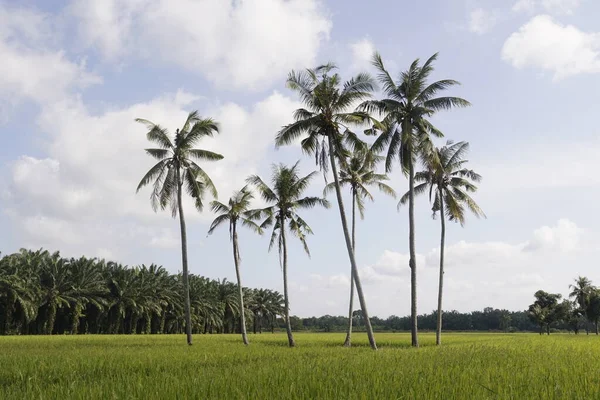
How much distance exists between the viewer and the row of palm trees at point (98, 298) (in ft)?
163

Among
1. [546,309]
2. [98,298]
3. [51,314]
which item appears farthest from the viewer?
[546,309]

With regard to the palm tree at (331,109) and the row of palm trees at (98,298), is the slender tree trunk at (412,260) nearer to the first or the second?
the palm tree at (331,109)

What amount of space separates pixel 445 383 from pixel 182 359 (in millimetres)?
9624

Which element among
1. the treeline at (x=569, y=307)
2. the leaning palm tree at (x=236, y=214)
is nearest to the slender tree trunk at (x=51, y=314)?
the leaning palm tree at (x=236, y=214)

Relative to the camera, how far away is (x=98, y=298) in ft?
185

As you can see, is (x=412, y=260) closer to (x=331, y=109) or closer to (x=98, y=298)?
(x=331, y=109)

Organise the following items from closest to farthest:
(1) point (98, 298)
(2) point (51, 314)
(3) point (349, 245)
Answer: (3) point (349, 245), (2) point (51, 314), (1) point (98, 298)

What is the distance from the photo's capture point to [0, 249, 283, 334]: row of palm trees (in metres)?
49.8

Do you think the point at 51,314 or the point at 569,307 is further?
the point at 569,307

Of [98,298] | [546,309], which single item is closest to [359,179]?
[98,298]

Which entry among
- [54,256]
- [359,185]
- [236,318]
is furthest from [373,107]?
[236,318]

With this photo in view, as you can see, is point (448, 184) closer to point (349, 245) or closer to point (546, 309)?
point (349, 245)

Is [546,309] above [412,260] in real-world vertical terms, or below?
below

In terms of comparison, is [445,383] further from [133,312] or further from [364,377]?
[133,312]
